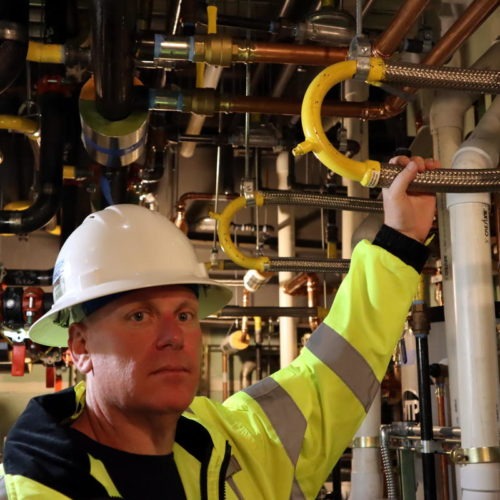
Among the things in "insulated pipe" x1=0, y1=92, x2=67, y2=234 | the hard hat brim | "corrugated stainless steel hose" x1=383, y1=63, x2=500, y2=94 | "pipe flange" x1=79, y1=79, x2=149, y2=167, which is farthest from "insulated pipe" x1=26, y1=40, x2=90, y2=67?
"corrugated stainless steel hose" x1=383, y1=63, x2=500, y2=94

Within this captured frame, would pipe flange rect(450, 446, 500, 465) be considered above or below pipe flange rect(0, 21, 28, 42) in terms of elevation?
below

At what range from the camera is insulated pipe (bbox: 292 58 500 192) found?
1.29m

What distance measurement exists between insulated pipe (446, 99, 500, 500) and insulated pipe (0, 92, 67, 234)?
1690 mm

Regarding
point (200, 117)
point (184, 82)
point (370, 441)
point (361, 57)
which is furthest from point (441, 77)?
point (184, 82)

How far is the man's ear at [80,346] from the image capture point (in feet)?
4.04

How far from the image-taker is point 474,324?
2.09 metres

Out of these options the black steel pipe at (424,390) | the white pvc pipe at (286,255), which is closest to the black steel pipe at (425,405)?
the black steel pipe at (424,390)

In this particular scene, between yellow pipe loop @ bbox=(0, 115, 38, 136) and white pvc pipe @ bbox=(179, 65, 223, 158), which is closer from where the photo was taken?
yellow pipe loop @ bbox=(0, 115, 38, 136)

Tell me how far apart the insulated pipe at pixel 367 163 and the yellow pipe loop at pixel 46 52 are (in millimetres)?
1172

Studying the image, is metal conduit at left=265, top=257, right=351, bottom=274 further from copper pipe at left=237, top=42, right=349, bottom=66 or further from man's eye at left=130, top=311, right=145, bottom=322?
man's eye at left=130, top=311, right=145, bottom=322

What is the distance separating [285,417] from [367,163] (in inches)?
17.7

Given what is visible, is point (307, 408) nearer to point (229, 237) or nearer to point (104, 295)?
point (104, 295)

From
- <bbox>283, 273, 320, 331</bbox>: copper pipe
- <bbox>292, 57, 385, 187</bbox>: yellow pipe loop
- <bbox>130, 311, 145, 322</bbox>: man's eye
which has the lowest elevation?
<bbox>130, 311, 145, 322</bbox>: man's eye

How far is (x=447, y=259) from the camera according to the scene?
8.55ft
